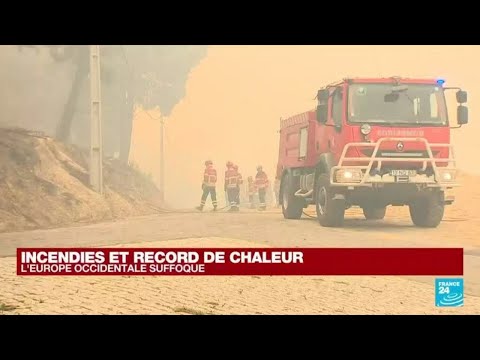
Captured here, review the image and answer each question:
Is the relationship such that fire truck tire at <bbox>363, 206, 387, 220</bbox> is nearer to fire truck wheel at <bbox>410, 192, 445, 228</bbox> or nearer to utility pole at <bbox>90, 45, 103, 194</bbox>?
fire truck wheel at <bbox>410, 192, 445, 228</bbox>

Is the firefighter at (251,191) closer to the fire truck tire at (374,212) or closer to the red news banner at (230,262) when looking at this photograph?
the red news banner at (230,262)

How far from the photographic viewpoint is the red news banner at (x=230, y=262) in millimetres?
7855

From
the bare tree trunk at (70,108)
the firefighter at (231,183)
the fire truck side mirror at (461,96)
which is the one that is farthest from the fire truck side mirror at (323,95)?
the bare tree trunk at (70,108)

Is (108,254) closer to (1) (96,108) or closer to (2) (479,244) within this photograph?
(1) (96,108)

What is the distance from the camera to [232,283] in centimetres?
776

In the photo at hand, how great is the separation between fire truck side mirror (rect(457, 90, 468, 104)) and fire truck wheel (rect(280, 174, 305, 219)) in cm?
242

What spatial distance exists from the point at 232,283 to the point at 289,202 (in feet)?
6.91

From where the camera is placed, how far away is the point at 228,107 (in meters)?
8.56

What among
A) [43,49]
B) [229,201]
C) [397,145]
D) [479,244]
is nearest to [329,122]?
[397,145]

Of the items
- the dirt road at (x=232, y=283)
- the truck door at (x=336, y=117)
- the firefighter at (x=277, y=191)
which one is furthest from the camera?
the firefighter at (x=277, y=191)

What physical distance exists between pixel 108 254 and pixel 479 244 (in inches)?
168

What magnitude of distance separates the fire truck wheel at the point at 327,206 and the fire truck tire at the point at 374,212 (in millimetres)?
297

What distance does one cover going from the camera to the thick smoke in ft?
27.2

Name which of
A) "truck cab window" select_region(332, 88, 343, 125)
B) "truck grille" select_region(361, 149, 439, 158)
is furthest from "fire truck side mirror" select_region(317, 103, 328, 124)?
"truck grille" select_region(361, 149, 439, 158)
